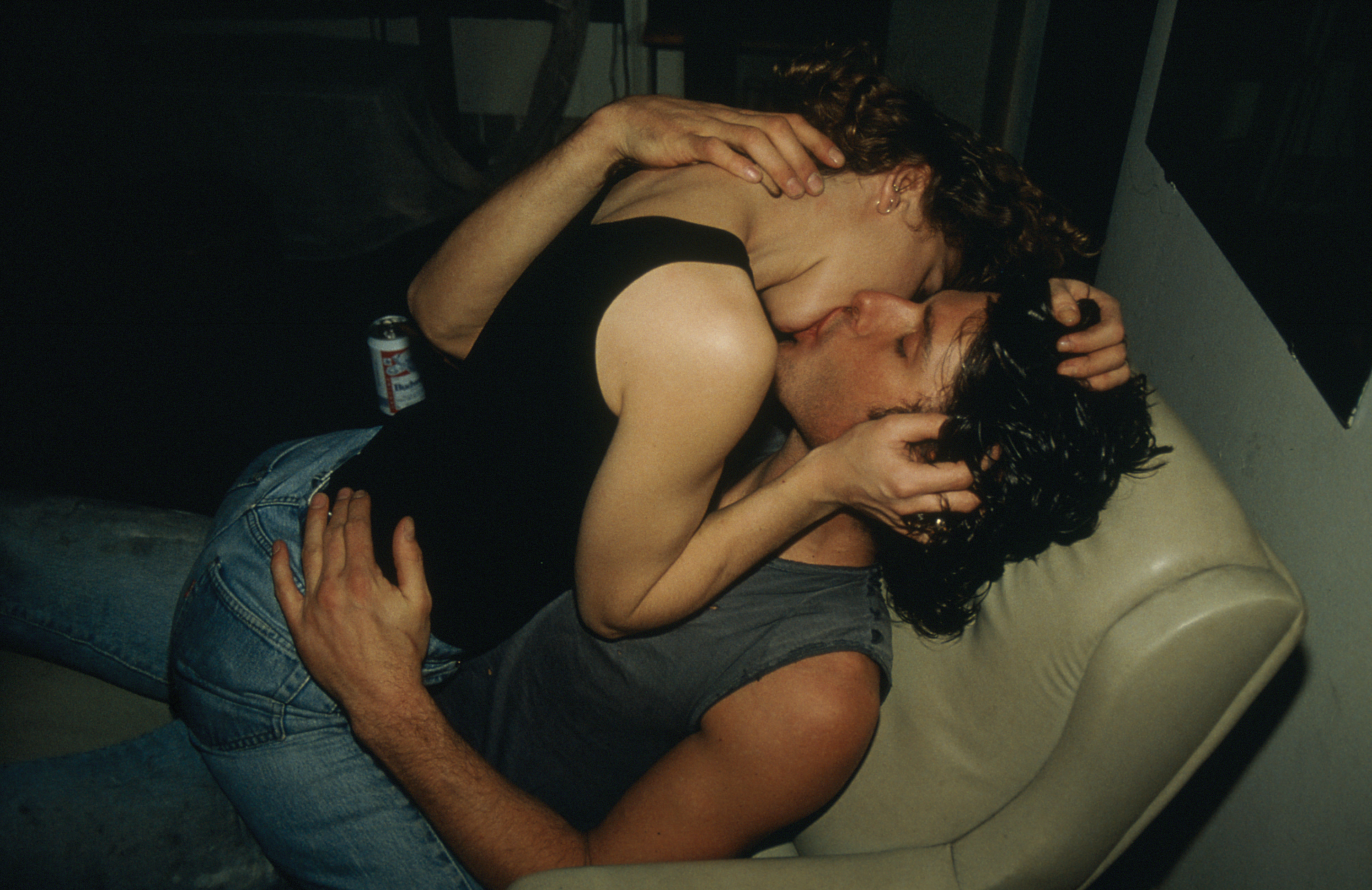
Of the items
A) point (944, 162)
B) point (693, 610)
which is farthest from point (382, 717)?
point (944, 162)

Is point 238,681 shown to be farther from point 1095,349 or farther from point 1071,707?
point 1095,349

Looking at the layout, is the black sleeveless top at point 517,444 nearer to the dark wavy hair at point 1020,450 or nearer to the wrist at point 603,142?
the wrist at point 603,142

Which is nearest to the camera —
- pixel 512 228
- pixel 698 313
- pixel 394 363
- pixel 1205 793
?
pixel 698 313

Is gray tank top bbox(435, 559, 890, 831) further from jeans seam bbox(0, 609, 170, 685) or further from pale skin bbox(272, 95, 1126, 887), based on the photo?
jeans seam bbox(0, 609, 170, 685)

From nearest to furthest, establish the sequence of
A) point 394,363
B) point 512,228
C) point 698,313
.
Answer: point 698,313 < point 512,228 < point 394,363

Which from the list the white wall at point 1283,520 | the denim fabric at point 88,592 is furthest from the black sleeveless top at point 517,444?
the white wall at point 1283,520

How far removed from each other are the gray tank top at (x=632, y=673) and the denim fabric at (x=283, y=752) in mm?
192

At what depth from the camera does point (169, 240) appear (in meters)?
3.18

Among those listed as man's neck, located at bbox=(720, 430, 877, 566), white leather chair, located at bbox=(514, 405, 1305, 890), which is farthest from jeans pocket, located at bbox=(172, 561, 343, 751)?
man's neck, located at bbox=(720, 430, 877, 566)

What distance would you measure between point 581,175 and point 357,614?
74 cm

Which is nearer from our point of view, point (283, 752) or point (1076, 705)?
point (1076, 705)

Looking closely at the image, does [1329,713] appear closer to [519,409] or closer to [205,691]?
[519,409]

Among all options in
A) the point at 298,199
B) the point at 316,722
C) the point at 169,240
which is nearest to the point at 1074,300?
the point at 316,722

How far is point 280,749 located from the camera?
1088 mm
